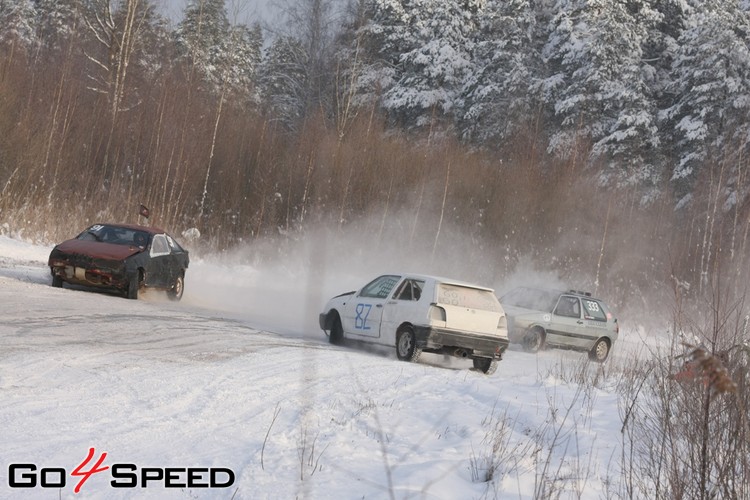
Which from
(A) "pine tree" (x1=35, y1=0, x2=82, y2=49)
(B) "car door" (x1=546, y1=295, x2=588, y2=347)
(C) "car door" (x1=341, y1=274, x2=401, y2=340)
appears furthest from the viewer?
(A) "pine tree" (x1=35, y1=0, x2=82, y2=49)

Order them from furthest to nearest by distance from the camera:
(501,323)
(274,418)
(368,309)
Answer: (368,309) < (501,323) < (274,418)

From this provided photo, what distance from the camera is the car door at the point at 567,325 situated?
63.5 ft

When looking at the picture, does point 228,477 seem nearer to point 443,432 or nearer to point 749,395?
point 443,432

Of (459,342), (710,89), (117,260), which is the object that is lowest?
(459,342)

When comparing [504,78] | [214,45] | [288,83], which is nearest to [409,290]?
[504,78]

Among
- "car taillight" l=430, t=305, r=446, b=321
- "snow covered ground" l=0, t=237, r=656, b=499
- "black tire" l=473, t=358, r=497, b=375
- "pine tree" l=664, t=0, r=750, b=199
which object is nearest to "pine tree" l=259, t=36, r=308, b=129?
"pine tree" l=664, t=0, r=750, b=199

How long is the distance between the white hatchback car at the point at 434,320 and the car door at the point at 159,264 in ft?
18.2

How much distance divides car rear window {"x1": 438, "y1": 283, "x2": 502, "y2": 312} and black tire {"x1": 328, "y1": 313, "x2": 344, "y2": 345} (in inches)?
95.7

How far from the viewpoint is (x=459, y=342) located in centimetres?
1327

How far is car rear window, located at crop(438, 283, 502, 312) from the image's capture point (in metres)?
13.5

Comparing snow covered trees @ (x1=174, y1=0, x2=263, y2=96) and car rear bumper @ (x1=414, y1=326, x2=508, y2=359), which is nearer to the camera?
car rear bumper @ (x1=414, y1=326, x2=508, y2=359)

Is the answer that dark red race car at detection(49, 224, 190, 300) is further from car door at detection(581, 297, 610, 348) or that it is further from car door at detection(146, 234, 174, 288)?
car door at detection(581, 297, 610, 348)

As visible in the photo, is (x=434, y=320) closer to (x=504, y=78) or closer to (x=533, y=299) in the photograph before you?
(x=533, y=299)

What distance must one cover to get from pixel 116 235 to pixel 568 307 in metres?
10.3
